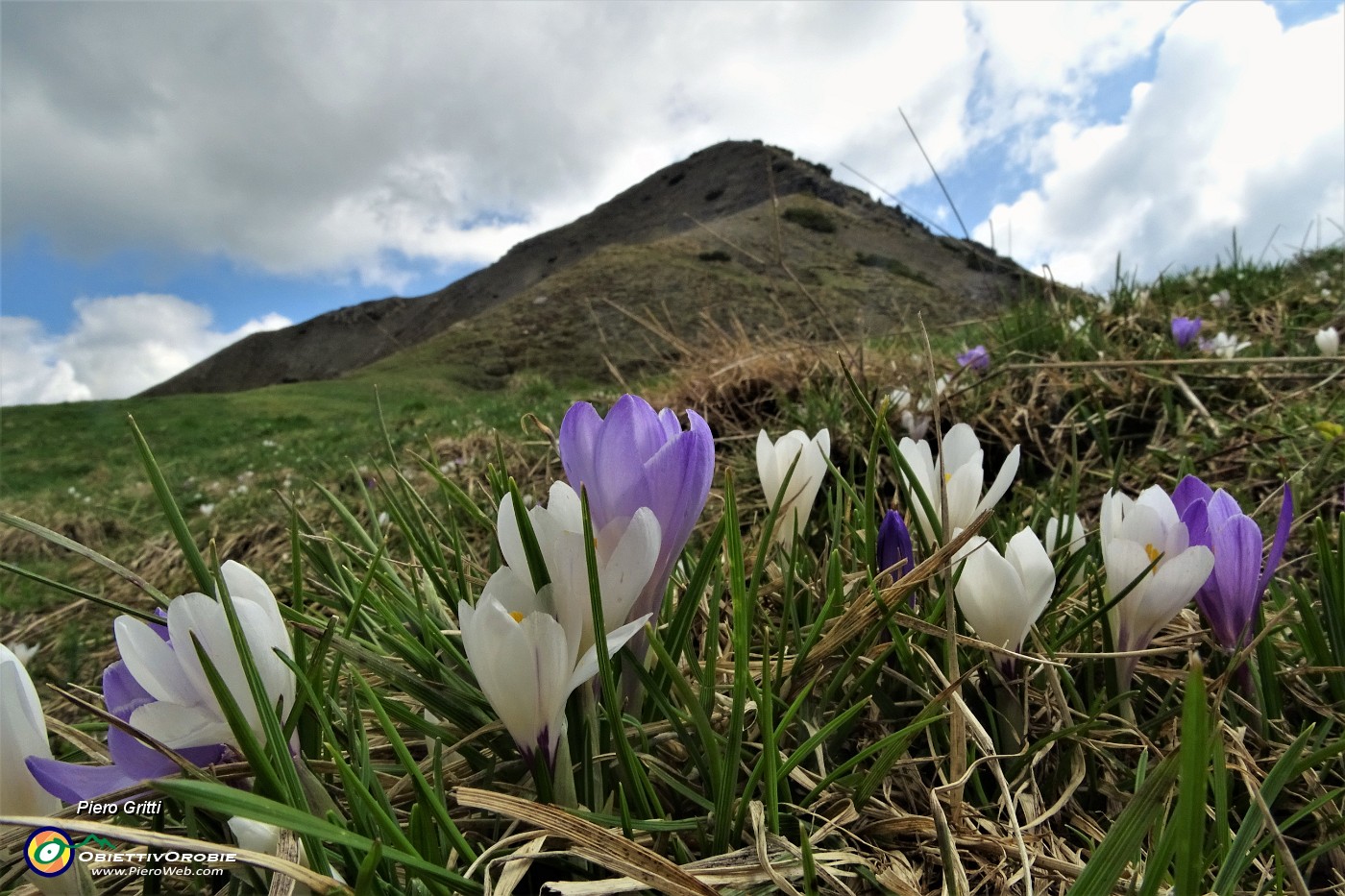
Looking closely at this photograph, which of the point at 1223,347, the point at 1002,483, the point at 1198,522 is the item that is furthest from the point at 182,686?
the point at 1223,347

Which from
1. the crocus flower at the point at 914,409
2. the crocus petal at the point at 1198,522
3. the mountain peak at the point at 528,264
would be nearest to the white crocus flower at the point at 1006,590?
the crocus petal at the point at 1198,522

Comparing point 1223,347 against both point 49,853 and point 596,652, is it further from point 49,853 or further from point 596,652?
point 49,853

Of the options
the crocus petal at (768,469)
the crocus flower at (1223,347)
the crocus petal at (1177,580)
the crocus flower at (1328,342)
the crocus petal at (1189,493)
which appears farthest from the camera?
the crocus flower at (1223,347)

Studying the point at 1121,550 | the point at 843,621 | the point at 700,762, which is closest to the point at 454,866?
the point at 700,762

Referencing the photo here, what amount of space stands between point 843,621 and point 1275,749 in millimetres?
482

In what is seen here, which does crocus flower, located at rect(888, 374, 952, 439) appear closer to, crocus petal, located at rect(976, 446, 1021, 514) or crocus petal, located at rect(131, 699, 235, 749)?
crocus petal, located at rect(976, 446, 1021, 514)

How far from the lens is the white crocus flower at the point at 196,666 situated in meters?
0.51

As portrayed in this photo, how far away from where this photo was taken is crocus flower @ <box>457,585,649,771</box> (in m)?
0.47

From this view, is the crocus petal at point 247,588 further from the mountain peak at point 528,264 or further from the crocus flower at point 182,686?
the mountain peak at point 528,264

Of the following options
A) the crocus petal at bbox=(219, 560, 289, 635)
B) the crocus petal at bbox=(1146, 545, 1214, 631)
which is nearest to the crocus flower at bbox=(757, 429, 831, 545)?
the crocus petal at bbox=(1146, 545, 1214, 631)

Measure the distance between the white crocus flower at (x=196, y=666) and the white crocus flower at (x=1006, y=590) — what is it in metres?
0.60

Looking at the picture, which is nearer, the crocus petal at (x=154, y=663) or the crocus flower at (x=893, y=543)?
the crocus petal at (x=154, y=663)

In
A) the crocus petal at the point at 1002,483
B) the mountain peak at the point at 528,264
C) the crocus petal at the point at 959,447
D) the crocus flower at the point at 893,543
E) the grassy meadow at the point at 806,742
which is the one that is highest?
the mountain peak at the point at 528,264

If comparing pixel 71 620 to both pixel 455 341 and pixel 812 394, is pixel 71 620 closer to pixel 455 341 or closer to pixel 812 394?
pixel 812 394
